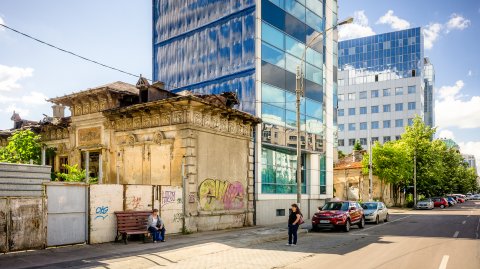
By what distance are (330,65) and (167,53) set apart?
42.5ft

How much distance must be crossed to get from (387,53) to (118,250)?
3886 inches

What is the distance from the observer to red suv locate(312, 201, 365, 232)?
67.1 ft

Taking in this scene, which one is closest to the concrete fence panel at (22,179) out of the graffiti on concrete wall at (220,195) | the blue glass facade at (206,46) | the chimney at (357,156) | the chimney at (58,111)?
the graffiti on concrete wall at (220,195)

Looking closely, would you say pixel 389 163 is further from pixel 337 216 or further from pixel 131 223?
pixel 131 223

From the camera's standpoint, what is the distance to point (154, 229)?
1514 cm

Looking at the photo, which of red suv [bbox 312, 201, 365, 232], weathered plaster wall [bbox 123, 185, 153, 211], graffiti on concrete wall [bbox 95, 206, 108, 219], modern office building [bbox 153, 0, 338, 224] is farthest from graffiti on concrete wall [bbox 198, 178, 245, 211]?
graffiti on concrete wall [bbox 95, 206, 108, 219]

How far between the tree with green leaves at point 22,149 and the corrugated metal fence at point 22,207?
12.1 m

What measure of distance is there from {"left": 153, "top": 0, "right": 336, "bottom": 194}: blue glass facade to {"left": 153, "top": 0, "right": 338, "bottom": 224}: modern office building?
0.20 ft

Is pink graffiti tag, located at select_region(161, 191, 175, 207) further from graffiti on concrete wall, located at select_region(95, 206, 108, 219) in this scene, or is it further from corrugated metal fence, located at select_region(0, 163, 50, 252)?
corrugated metal fence, located at select_region(0, 163, 50, 252)

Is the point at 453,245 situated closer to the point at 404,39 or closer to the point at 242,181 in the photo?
the point at 242,181

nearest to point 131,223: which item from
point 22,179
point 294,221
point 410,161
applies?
point 22,179

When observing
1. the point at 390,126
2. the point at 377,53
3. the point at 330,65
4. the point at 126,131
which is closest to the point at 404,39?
the point at 377,53

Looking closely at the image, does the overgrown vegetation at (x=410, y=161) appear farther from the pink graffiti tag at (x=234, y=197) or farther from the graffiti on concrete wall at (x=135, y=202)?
the graffiti on concrete wall at (x=135, y=202)

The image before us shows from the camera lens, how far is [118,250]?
13062mm
